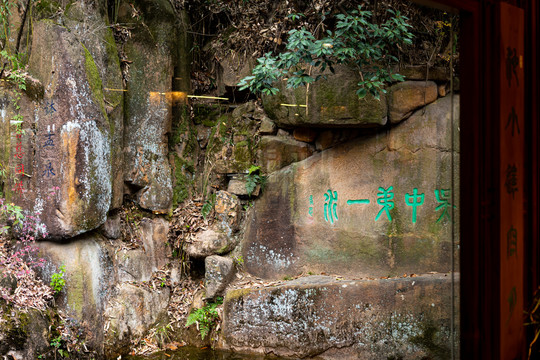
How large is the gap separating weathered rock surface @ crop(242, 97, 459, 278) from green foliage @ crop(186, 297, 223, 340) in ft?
2.40

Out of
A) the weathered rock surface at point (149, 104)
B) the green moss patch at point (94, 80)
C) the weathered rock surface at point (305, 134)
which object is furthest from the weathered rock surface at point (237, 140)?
the green moss patch at point (94, 80)

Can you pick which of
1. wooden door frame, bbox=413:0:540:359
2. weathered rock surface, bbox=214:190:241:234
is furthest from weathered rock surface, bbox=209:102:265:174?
wooden door frame, bbox=413:0:540:359

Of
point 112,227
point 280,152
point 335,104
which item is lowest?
point 112,227

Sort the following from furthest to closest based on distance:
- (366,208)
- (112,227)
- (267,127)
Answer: (267,127)
(112,227)
(366,208)

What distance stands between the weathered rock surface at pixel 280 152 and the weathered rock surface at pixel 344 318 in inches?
58.2

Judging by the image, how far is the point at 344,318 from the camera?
5008mm

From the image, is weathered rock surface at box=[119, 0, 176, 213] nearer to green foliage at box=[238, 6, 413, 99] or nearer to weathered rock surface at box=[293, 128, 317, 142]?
green foliage at box=[238, 6, 413, 99]

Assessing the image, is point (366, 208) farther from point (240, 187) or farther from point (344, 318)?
point (240, 187)

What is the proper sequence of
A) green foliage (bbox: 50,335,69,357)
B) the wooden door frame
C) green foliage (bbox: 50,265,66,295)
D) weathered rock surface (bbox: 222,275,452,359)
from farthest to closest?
green foliage (bbox: 50,265,66,295)
weathered rock surface (bbox: 222,275,452,359)
green foliage (bbox: 50,335,69,357)
the wooden door frame

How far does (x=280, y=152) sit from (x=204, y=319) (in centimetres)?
219

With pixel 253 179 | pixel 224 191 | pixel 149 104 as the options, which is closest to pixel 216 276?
pixel 224 191

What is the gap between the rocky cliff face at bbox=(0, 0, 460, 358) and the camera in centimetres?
506
